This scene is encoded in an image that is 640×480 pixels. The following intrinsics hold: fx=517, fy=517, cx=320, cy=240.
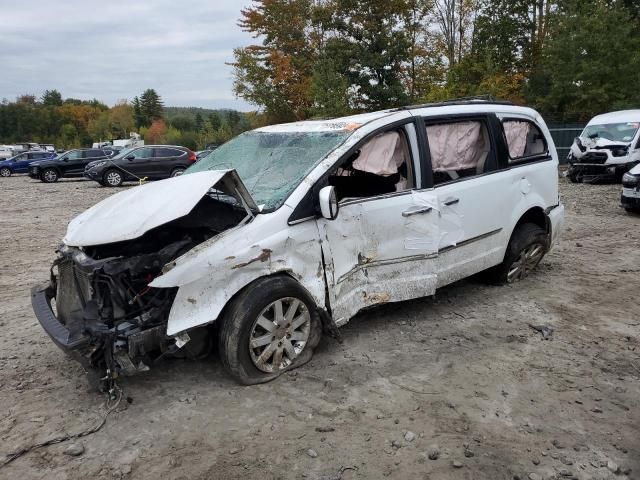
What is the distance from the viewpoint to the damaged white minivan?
10.6 ft

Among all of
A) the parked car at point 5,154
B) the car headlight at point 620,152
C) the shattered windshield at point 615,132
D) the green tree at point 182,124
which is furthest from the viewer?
the green tree at point 182,124

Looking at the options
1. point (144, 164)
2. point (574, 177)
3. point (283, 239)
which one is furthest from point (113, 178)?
point (283, 239)

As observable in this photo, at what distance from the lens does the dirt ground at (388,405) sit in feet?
9.01

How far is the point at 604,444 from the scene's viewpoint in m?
2.87

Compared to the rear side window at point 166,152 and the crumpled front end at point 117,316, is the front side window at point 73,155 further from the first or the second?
the crumpled front end at point 117,316

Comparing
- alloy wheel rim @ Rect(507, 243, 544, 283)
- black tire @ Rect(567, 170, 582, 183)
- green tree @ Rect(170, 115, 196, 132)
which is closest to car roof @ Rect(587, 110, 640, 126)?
black tire @ Rect(567, 170, 582, 183)

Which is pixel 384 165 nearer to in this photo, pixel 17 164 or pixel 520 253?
pixel 520 253

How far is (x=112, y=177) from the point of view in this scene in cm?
1984

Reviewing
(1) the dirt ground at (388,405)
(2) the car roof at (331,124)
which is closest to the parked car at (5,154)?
(1) the dirt ground at (388,405)

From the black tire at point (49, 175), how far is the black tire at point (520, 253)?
75.6 ft

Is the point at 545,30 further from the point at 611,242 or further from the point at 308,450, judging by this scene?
the point at 308,450

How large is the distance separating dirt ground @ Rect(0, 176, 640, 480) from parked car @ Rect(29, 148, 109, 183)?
20860mm

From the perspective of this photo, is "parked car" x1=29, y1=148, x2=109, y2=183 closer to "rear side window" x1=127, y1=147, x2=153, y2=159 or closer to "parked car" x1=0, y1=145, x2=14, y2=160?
"rear side window" x1=127, y1=147, x2=153, y2=159

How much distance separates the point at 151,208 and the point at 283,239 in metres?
0.91
